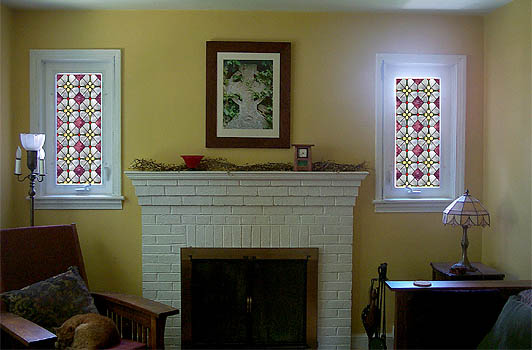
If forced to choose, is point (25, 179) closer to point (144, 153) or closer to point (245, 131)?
point (144, 153)

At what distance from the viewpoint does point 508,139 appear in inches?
135

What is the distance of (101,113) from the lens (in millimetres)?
3680

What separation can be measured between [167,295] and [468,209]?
2.12 m

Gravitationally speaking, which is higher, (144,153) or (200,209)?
(144,153)

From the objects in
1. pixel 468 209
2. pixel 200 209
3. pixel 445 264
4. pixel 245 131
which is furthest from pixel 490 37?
pixel 200 209

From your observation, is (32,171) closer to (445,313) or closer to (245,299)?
(245,299)

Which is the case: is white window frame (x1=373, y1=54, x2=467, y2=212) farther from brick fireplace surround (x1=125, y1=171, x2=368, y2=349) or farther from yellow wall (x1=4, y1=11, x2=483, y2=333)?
brick fireplace surround (x1=125, y1=171, x2=368, y2=349)

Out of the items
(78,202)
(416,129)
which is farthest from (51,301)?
(416,129)

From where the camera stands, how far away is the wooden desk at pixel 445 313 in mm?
2711

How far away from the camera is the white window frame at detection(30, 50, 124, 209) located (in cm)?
362

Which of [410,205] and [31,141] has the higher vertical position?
[31,141]

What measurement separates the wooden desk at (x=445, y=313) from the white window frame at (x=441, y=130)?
1032mm

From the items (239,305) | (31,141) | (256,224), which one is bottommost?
(239,305)

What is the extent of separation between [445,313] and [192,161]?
6.07 feet
